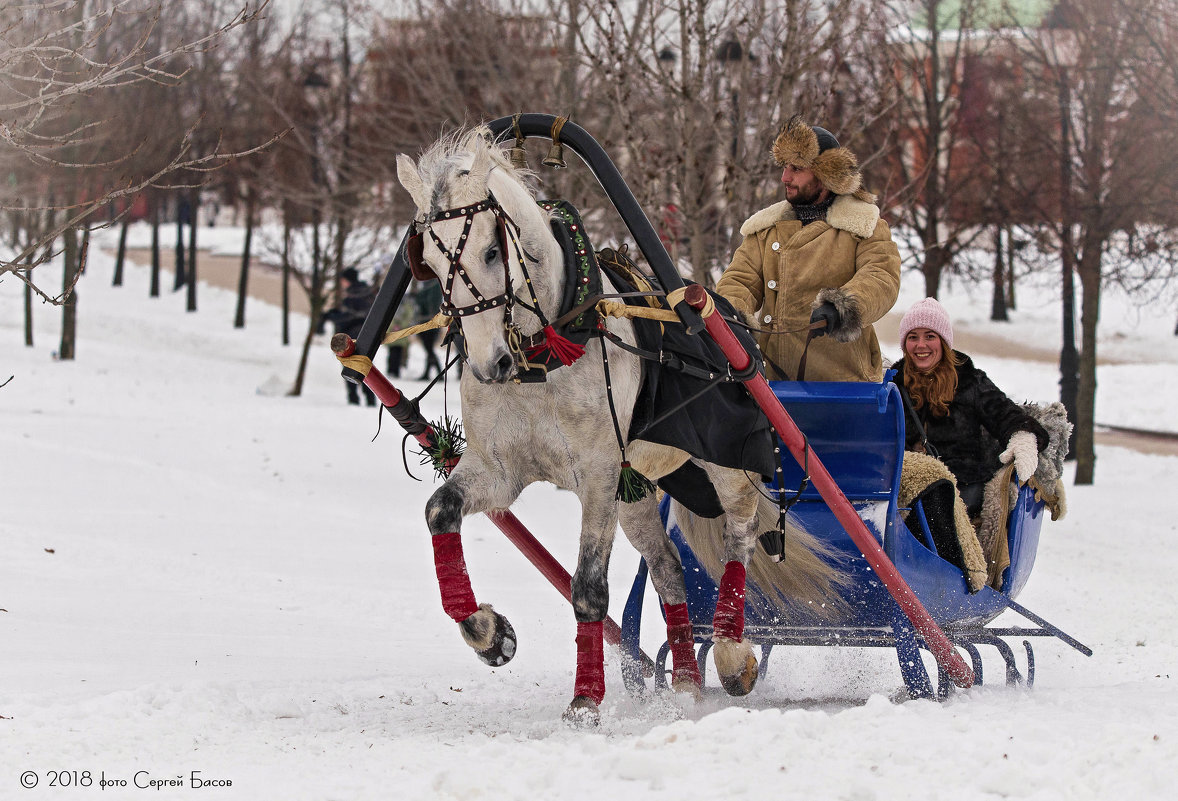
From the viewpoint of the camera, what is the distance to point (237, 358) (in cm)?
2431

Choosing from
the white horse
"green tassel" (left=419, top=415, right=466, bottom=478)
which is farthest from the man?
"green tassel" (left=419, top=415, right=466, bottom=478)

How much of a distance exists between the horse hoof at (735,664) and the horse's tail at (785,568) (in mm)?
554

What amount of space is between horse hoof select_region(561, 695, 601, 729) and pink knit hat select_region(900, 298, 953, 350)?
265cm

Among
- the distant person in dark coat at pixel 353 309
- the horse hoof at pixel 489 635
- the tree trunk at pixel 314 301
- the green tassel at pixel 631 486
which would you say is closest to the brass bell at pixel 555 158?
the green tassel at pixel 631 486

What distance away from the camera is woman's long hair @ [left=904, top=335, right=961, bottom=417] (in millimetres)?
6047

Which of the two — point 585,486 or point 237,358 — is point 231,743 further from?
point 237,358

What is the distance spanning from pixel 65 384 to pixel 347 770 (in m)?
15.0

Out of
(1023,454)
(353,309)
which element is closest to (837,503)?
(1023,454)

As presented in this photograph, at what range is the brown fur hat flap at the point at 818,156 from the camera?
17.3ft

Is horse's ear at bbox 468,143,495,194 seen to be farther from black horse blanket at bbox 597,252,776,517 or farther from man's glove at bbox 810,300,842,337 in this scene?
man's glove at bbox 810,300,842,337

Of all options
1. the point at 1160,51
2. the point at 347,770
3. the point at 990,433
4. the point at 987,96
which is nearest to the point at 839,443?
the point at 990,433

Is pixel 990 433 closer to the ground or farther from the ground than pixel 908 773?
farther from the ground

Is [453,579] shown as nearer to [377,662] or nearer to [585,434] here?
[585,434]

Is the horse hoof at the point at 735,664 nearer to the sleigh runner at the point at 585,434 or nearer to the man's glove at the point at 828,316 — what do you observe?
the sleigh runner at the point at 585,434
